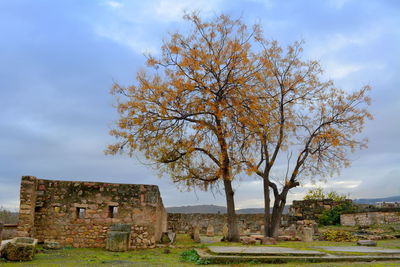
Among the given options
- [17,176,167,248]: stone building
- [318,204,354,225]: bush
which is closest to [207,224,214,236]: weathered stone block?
[318,204,354,225]: bush

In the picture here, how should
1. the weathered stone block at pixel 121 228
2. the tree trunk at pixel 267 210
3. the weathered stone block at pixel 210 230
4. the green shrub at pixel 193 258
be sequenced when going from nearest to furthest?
the green shrub at pixel 193 258 → the weathered stone block at pixel 121 228 → the tree trunk at pixel 267 210 → the weathered stone block at pixel 210 230

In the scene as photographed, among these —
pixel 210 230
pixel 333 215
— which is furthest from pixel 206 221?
pixel 333 215

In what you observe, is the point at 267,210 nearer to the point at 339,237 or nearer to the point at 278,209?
the point at 278,209

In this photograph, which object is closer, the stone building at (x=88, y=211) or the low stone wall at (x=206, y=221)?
the stone building at (x=88, y=211)

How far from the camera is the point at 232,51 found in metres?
17.8

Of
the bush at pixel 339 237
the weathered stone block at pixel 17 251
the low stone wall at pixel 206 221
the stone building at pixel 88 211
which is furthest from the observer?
the low stone wall at pixel 206 221

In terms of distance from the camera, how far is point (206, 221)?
25766 mm

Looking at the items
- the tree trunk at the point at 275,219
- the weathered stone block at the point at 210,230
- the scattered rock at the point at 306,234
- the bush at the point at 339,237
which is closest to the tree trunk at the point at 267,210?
the tree trunk at the point at 275,219

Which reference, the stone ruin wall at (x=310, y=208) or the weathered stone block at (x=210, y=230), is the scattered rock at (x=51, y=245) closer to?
the weathered stone block at (x=210, y=230)

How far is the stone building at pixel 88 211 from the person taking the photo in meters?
15.3

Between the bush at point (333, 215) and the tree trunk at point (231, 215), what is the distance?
1048 centimetres

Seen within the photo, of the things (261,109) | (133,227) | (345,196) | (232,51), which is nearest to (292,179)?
(261,109)

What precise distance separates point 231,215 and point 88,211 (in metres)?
6.49

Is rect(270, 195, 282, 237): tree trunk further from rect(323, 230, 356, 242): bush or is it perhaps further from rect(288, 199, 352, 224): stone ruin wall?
rect(288, 199, 352, 224): stone ruin wall
